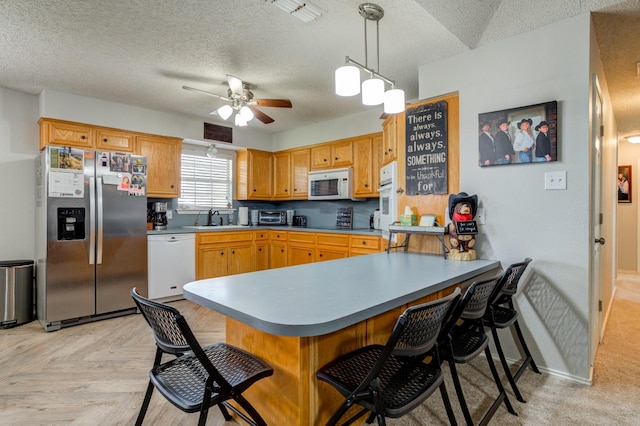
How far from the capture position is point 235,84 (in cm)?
325

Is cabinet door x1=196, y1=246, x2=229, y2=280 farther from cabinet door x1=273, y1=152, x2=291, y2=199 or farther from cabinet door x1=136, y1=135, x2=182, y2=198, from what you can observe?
cabinet door x1=273, y1=152, x2=291, y2=199

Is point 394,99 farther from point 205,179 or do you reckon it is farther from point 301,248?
point 205,179

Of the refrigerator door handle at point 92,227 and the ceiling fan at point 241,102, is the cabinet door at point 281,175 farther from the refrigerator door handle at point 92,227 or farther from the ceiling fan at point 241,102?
the refrigerator door handle at point 92,227

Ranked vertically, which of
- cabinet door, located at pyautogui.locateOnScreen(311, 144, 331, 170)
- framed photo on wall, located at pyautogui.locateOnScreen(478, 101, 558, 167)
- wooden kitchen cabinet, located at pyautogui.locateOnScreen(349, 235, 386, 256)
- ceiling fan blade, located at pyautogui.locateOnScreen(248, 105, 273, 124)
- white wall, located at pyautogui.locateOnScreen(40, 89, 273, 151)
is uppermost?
white wall, located at pyautogui.locateOnScreen(40, 89, 273, 151)

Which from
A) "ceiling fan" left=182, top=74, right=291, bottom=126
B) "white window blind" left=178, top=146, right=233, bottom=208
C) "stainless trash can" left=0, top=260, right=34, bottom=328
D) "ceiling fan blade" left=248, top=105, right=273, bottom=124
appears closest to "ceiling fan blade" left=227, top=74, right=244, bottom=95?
"ceiling fan" left=182, top=74, right=291, bottom=126

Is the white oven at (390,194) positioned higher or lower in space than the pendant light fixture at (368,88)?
lower

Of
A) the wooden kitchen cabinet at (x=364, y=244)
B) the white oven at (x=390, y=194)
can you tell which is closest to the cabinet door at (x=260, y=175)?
the wooden kitchen cabinet at (x=364, y=244)

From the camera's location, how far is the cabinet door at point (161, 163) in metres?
4.35

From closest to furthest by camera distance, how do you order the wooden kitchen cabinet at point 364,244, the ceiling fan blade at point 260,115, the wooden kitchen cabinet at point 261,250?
the ceiling fan blade at point 260,115 → the wooden kitchen cabinet at point 364,244 → the wooden kitchen cabinet at point 261,250

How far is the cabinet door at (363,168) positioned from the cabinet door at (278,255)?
4.44 feet

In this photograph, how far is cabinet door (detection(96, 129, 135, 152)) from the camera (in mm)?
3986

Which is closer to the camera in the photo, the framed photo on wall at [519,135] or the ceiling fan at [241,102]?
the framed photo on wall at [519,135]

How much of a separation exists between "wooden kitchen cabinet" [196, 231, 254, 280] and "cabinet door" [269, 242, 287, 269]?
33 centimetres

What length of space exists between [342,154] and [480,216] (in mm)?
2528
